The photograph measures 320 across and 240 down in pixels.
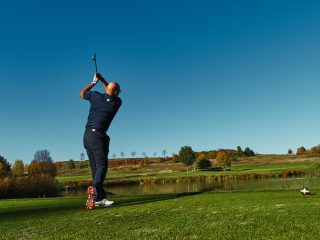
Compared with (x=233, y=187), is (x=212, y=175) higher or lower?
lower

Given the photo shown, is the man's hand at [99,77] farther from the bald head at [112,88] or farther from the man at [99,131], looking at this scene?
the bald head at [112,88]

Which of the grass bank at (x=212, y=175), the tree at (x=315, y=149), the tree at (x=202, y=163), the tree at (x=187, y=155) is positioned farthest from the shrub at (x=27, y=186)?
the tree at (x=315, y=149)

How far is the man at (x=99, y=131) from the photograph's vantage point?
29.8 ft

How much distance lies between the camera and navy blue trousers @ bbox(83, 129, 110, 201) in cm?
905

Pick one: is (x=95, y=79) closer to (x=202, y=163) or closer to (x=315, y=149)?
(x=202, y=163)

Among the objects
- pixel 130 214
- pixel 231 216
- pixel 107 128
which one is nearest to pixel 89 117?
pixel 107 128

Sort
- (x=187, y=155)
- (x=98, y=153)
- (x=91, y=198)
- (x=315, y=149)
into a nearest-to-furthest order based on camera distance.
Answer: (x=91, y=198) < (x=98, y=153) < (x=187, y=155) < (x=315, y=149)

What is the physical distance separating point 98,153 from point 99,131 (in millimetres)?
573

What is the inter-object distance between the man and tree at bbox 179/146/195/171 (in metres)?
113

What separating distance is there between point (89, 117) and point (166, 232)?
5.11 meters

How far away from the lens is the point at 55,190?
131 feet

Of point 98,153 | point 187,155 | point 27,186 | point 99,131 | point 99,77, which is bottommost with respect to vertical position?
point 27,186

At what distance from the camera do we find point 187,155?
121562 millimetres

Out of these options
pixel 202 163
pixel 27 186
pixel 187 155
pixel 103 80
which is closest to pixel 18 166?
pixel 187 155
